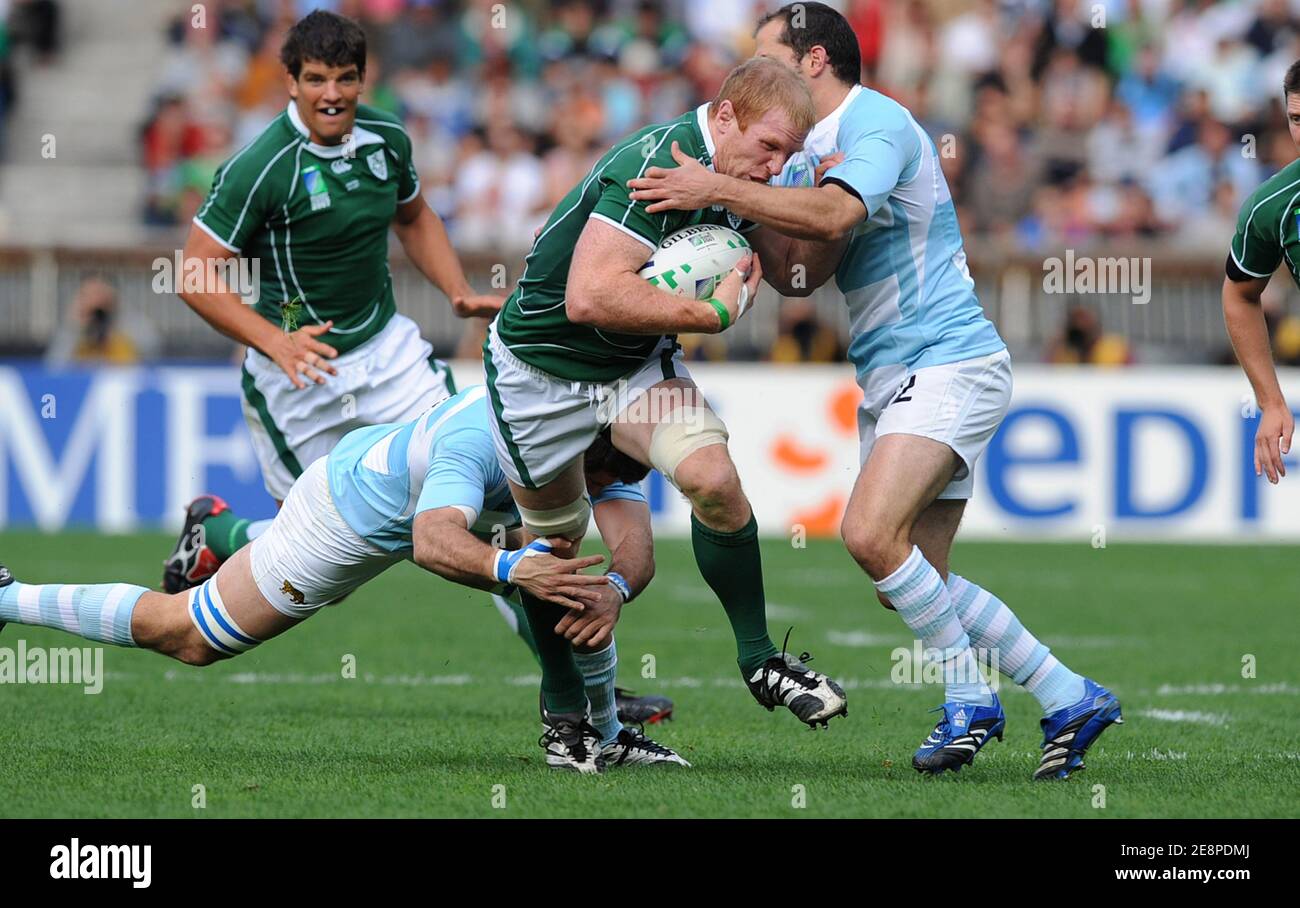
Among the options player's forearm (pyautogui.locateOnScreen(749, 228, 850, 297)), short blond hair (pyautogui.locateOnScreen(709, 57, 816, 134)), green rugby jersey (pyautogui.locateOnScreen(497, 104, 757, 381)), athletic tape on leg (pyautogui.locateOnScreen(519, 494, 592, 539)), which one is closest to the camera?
short blond hair (pyautogui.locateOnScreen(709, 57, 816, 134))

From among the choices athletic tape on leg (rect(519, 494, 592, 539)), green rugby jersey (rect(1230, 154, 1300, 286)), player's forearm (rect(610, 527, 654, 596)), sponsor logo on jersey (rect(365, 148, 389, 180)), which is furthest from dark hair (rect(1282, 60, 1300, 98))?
sponsor logo on jersey (rect(365, 148, 389, 180))

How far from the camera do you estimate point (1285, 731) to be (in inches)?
282

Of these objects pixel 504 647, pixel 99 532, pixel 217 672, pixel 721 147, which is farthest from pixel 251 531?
pixel 99 532

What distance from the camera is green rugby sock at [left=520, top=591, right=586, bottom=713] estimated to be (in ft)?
21.2

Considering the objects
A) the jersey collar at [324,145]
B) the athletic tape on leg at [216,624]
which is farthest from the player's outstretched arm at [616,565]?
the jersey collar at [324,145]

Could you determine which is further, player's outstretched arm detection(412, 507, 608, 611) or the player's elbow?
the player's elbow

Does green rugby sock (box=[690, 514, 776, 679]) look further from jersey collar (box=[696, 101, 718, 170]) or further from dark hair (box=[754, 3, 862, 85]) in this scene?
dark hair (box=[754, 3, 862, 85])

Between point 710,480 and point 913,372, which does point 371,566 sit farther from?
point 913,372

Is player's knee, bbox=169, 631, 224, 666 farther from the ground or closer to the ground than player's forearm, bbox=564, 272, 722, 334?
closer to the ground

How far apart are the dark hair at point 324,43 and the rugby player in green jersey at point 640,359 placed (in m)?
1.86

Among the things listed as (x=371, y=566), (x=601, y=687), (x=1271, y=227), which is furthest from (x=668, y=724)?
(x=1271, y=227)

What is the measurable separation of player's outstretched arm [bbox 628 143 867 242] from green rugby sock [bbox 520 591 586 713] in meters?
1.45

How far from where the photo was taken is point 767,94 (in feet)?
18.9

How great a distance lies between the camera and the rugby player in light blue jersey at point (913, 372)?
6.08 meters
